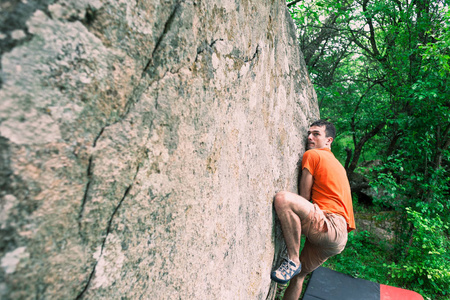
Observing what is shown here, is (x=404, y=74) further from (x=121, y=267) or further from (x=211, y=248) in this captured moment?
(x=121, y=267)

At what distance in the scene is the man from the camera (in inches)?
85.4

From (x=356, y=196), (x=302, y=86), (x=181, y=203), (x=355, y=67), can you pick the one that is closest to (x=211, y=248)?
(x=181, y=203)

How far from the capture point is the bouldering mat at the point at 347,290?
300cm

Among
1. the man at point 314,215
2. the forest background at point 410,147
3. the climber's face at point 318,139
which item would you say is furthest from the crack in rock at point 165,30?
the forest background at point 410,147

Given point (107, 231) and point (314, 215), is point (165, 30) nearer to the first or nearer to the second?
point (107, 231)

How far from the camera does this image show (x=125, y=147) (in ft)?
2.85

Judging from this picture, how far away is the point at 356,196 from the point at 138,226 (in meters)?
6.38

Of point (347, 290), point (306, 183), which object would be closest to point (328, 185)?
point (306, 183)

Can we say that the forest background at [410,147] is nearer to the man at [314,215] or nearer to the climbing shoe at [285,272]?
the man at [314,215]

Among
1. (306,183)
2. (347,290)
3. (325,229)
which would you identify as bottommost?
(347,290)

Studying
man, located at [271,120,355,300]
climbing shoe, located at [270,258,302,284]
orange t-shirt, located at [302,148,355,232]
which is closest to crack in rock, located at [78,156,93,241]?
man, located at [271,120,355,300]

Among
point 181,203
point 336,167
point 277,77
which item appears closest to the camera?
point 181,203

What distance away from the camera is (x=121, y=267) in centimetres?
88

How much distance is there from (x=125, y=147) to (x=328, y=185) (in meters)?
1.99
